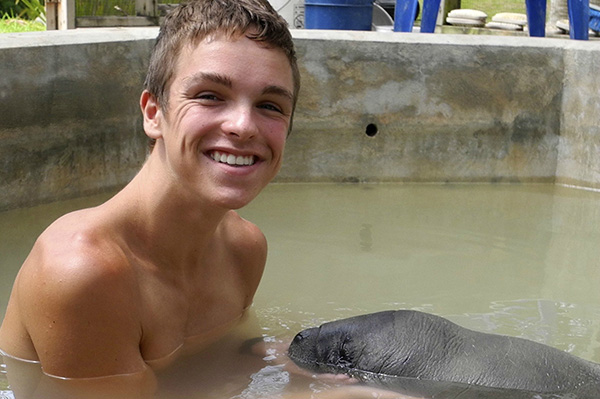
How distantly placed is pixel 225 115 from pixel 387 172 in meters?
3.74

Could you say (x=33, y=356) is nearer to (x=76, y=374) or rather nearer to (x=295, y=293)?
(x=76, y=374)

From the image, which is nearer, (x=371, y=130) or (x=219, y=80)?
(x=219, y=80)

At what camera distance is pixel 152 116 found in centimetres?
267

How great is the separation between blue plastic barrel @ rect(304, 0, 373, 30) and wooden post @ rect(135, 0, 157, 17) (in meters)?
1.42

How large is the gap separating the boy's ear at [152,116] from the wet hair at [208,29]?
2 cm

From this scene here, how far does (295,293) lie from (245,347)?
0.90 m

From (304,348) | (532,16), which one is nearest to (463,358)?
(304,348)

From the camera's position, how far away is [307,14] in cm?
805

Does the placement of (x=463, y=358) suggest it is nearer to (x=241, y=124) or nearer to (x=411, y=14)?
(x=241, y=124)

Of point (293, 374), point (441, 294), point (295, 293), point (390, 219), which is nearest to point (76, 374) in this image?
point (293, 374)

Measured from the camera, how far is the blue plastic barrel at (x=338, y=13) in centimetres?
783

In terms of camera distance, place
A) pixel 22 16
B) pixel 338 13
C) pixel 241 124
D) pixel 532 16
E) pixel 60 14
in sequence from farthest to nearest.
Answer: pixel 22 16 → pixel 532 16 → pixel 338 13 → pixel 60 14 → pixel 241 124

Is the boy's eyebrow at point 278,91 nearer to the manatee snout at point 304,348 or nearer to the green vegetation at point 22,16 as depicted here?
the manatee snout at point 304,348

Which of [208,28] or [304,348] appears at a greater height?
[208,28]
